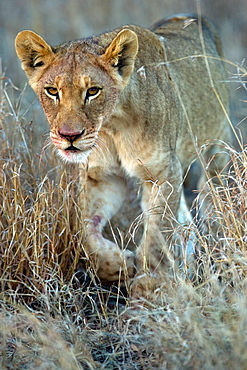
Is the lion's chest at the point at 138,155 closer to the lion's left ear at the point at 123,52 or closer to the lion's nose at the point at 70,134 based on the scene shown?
the lion's left ear at the point at 123,52

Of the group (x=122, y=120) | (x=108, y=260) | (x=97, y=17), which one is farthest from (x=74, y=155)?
(x=97, y=17)

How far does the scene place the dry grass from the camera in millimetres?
2666

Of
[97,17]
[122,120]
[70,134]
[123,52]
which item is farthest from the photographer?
[97,17]

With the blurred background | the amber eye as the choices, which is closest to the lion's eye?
the amber eye

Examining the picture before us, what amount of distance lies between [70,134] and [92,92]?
296mm

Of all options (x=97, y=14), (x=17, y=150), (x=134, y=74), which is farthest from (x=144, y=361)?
(x=97, y=14)

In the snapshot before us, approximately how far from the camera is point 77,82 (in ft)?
11.2

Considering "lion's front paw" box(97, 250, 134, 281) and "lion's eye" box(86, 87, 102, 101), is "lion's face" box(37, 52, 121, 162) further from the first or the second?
"lion's front paw" box(97, 250, 134, 281)

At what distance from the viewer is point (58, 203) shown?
408 cm

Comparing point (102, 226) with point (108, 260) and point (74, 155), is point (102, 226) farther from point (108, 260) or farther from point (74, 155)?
point (74, 155)

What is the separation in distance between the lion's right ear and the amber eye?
0.25m

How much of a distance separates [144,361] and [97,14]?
778cm

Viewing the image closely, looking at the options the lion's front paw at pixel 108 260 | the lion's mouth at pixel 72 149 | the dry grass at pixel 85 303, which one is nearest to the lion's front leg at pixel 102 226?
the lion's front paw at pixel 108 260

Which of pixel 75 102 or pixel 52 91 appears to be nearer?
pixel 75 102
